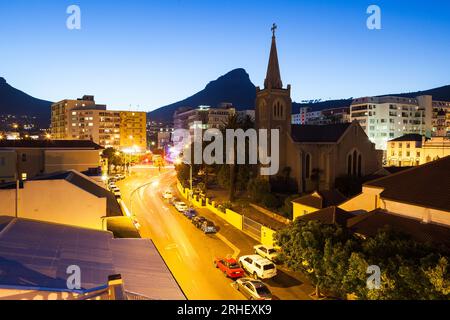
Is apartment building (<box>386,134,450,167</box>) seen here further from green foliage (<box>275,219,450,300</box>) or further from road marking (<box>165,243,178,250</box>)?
green foliage (<box>275,219,450,300</box>)

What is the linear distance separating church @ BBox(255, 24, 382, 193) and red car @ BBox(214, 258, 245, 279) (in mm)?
26553

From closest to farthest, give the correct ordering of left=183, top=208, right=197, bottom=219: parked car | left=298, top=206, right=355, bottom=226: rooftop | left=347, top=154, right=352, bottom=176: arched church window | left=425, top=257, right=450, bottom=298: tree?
1. left=425, top=257, right=450, bottom=298: tree
2. left=298, top=206, right=355, bottom=226: rooftop
3. left=183, top=208, right=197, bottom=219: parked car
4. left=347, top=154, right=352, bottom=176: arched church window

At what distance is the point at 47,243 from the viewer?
17609 millimetres

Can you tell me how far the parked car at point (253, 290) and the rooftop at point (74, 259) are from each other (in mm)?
5723

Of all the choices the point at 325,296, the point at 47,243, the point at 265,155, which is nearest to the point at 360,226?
the point at 325,296

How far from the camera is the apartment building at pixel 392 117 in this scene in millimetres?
114188

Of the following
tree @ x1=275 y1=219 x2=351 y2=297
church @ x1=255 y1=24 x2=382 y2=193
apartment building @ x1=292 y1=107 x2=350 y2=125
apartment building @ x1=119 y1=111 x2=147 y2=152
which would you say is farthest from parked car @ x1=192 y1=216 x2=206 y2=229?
apartment building @ x1=292 y1=107 x2=350 y2=125

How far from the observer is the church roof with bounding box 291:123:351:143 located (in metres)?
50.6

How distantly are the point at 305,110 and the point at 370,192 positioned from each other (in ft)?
564

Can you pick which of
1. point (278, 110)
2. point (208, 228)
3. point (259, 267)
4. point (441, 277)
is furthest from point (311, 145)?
point (441, 277)

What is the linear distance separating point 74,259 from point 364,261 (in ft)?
41.3

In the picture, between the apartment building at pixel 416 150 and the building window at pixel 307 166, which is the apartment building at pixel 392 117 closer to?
the apartment building at pixel 416 150

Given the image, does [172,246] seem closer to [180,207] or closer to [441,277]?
[180,207]
